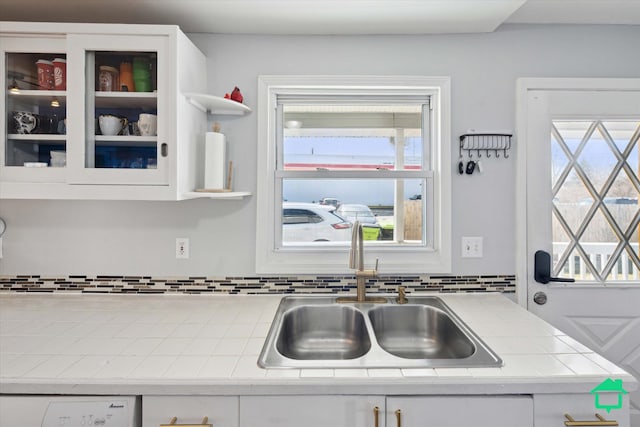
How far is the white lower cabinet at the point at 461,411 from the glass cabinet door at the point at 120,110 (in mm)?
1159

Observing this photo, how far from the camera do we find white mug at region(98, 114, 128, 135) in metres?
1.41

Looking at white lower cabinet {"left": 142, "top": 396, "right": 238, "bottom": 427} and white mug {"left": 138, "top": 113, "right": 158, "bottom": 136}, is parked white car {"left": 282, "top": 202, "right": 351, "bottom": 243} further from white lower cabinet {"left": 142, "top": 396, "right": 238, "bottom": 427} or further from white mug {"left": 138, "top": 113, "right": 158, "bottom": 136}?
white lower cabinet {"left": 142, "top": 396, "right": 238, "bottom": 427}

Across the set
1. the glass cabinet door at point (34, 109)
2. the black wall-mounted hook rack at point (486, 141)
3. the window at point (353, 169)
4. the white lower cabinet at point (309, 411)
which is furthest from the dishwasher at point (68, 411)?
the black wall-mounted hook rack at point (486, 141)

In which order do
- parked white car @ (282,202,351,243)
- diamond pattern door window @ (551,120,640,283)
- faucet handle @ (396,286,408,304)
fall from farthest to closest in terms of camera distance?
parked white car @ (282,202,351,243) → diamond pattern door window @ (551,120,640,283) → faucet handle @ (396,286,408,304)

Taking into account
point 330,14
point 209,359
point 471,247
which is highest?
point 330,14

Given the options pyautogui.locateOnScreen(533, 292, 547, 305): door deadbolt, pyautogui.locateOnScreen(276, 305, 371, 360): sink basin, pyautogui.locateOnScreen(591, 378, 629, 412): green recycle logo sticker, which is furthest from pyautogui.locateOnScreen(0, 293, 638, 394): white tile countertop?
pyautogui.locateOnScreen(533, 292, 547, 305): door deadbolt

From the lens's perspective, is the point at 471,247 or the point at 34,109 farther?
the point at 471,247

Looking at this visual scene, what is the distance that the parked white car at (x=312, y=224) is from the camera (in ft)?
6.01

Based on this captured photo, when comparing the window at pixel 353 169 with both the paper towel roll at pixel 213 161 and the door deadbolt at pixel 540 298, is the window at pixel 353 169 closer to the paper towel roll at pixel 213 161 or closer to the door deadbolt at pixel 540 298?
the paper towel roll at pixel 213 161

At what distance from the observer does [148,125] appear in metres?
1.40

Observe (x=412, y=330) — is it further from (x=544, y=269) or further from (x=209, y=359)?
(x=209, y=359)

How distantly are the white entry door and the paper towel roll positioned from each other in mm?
1428

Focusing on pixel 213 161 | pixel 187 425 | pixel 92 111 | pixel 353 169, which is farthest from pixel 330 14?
pixel 187 425

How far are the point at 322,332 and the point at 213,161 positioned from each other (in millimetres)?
903
